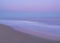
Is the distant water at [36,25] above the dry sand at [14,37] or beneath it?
above

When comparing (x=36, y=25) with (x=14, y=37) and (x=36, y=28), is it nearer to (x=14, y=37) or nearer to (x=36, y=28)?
(x=36, y=28)

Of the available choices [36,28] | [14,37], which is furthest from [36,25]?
[14,37]

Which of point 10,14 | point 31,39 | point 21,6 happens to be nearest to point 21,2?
point 21,6

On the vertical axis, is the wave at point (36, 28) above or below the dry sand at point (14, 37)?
above

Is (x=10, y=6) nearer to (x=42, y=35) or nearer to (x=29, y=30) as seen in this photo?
(x=29, y=30)

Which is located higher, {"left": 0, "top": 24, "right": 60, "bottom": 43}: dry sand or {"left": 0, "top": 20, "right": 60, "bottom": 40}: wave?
{"left": 0, "top": 20, "right": 60, "bottom": 40}: wave
